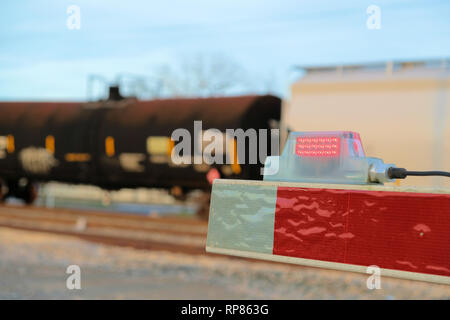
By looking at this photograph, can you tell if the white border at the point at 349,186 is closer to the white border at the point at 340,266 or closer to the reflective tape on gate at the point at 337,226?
the reflective tape on gate at the point at 337,226

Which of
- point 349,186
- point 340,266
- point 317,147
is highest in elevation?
point 317,147

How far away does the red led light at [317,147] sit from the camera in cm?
219

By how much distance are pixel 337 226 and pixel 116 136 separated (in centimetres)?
1407

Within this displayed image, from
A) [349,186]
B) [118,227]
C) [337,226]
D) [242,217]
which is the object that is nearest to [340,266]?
[337,226]

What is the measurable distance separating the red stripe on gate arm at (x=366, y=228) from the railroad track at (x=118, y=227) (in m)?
9.31

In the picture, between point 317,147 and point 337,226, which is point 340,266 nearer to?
point 337,226

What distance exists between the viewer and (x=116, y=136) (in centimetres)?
1564

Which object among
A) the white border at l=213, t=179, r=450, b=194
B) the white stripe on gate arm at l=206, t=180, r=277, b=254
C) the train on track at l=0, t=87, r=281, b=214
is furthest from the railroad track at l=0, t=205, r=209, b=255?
the white border at l=213, t=179, r=450, b=194

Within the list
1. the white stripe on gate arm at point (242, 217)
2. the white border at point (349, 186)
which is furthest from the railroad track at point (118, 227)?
the white border at point (349, 186)

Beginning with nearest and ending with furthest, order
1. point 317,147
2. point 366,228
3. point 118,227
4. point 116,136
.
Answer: point 366,228
point 317,147
point 118,227
point 116,136

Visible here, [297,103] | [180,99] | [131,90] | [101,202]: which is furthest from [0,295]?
[101,202]

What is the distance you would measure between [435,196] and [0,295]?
618 centimetres

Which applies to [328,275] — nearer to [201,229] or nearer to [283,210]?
[201,229]

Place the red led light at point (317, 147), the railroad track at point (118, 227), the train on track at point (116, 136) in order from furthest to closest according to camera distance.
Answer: the train on track at point (116, 136), the railroad track at point (118, 227), the red led light at point (317, 147)
